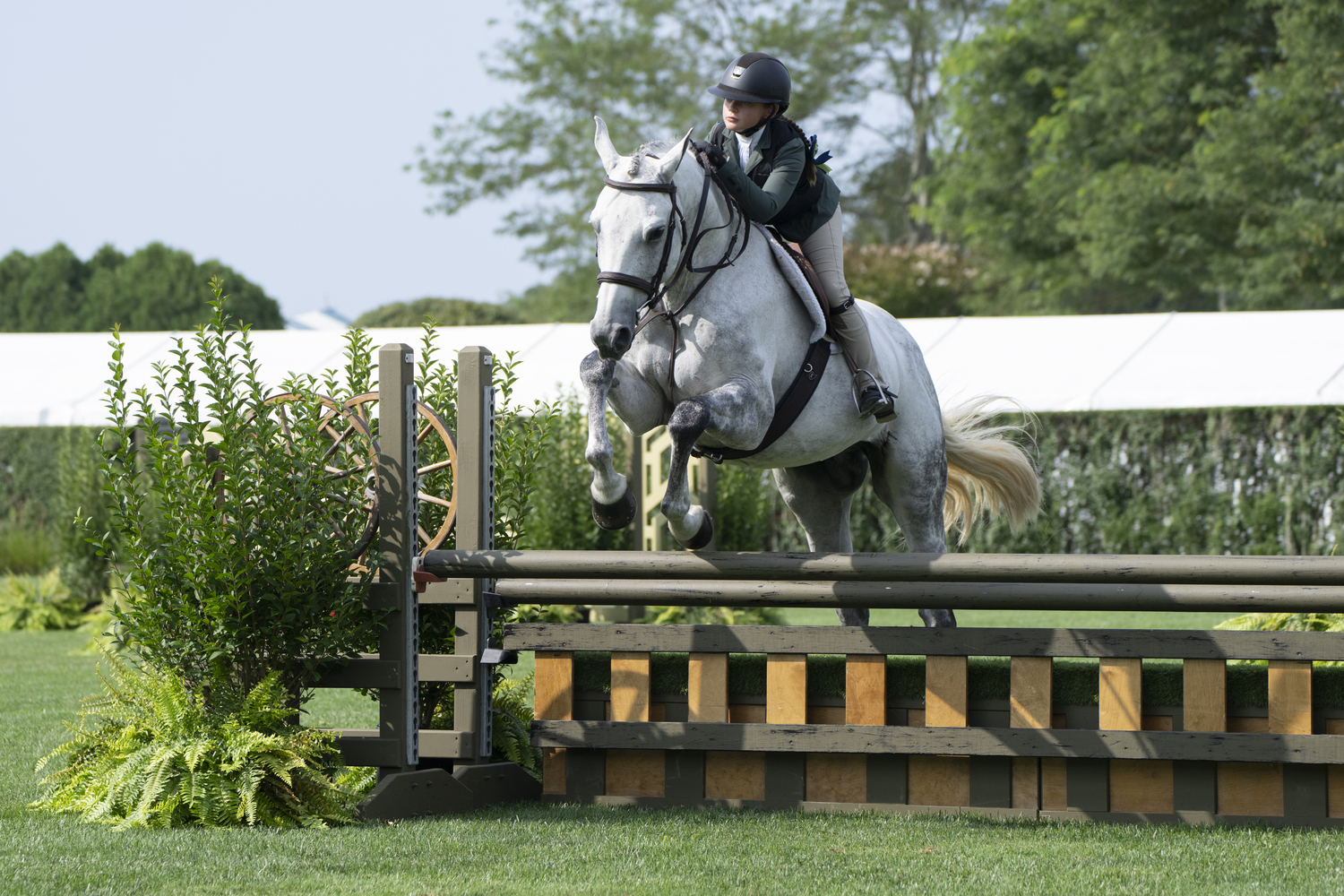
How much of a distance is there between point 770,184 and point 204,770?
247 cm

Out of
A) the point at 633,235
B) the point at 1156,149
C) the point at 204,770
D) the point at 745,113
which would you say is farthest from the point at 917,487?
the point at 1156,149

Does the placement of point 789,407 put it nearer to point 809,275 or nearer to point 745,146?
point 809,275

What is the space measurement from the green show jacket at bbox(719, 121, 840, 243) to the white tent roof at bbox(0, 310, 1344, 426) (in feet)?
18.0

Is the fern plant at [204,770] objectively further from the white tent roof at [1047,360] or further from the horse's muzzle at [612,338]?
the white tent roof at [1047,360]

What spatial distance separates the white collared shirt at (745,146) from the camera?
13.2ft

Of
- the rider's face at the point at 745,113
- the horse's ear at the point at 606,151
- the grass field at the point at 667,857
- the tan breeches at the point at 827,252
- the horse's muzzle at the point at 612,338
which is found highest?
the rider's face at the point at 745,113

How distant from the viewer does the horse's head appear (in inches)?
132

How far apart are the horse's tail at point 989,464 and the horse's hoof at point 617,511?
1.87 meters

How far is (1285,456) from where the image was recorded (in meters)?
10.9

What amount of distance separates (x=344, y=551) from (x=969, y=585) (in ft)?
6.33

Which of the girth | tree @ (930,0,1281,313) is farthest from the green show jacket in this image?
tree @ (930,0,1281,313)

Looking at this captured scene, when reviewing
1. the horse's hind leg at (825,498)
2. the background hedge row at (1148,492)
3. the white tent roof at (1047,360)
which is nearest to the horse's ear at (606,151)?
the horse's hind leg at (825,498)

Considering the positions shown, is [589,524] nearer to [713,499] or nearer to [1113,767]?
[713,499]

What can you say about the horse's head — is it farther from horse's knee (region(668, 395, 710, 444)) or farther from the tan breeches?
the tan breeches
